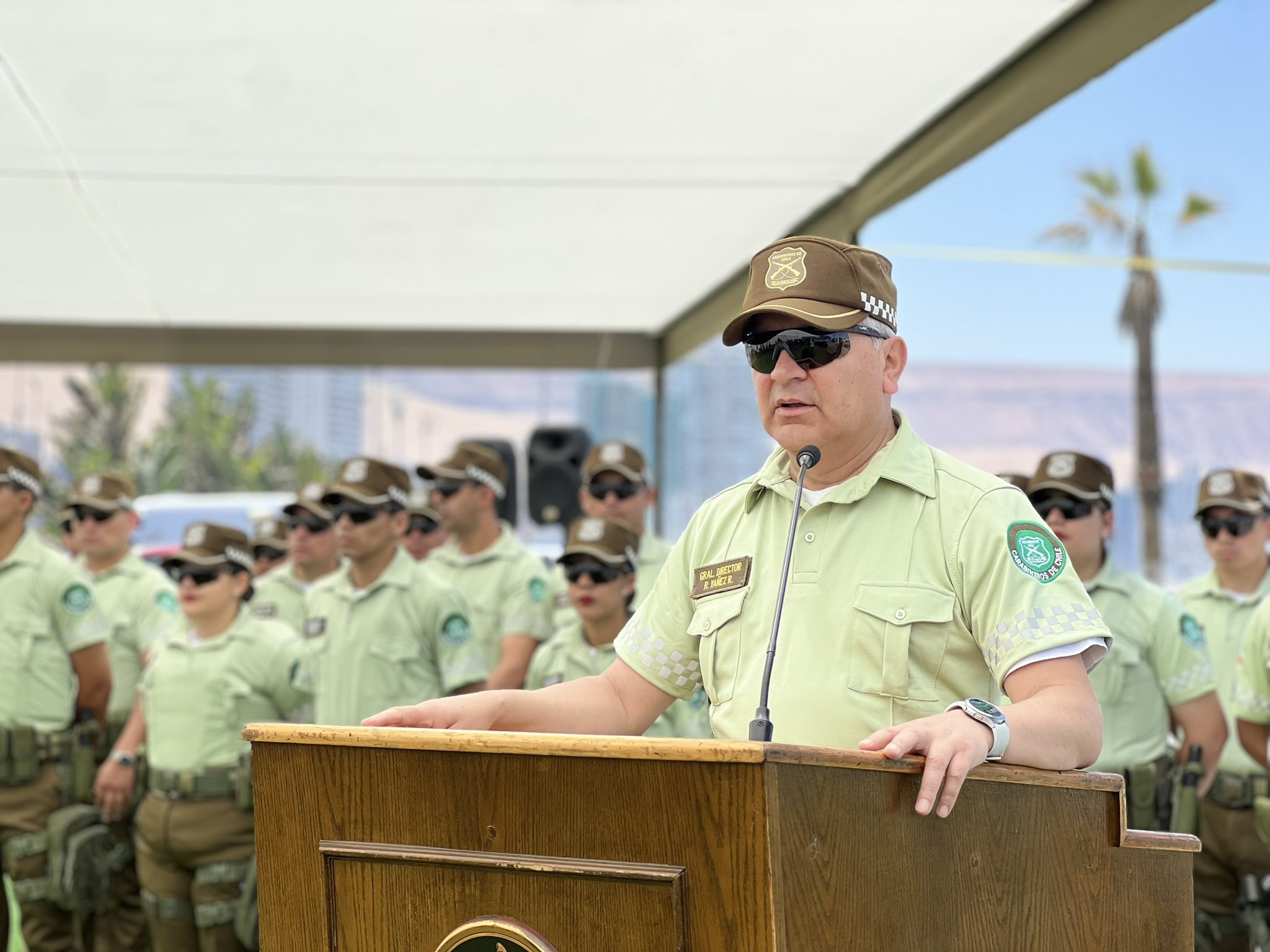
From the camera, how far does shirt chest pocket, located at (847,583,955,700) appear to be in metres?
1.81

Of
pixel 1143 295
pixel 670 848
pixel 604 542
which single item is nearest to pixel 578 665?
pixel 604 542

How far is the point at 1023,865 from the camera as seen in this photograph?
1545mm

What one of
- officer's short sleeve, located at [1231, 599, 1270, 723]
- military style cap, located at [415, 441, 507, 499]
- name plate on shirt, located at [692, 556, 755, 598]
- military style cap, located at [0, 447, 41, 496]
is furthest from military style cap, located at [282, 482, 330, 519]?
name plate on shirt, located at [692, 556, 755, 598]

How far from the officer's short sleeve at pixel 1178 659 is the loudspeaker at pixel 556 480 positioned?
5090mm

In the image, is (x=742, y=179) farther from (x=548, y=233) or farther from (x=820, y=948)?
(x=820, y=948)

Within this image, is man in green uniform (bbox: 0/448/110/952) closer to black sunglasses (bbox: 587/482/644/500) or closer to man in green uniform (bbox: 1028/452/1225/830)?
black sunglasses (bbox: 587/482/644/500)

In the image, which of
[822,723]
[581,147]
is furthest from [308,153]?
[822,723]

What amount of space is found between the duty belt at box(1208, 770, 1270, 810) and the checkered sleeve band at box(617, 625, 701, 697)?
3751 millimetres

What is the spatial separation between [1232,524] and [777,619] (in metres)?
4.57

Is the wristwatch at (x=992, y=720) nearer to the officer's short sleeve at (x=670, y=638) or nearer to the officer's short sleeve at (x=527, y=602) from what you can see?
the officer's short sleeve at (x=670, y=638)

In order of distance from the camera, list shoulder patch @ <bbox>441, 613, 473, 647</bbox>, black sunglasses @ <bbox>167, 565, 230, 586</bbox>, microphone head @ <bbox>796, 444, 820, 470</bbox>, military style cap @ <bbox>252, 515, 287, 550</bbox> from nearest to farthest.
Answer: microphone head @ <bbox>796, 444, 820, 470</bbox>
shoulder patch @ <bbox>441, 613, 473, 647</bbox>
black sunglasses @ <bbox>167, 565, 230, 586</bbox>
military style cap @ <bbox>252, 515, 287, 550</bbox>

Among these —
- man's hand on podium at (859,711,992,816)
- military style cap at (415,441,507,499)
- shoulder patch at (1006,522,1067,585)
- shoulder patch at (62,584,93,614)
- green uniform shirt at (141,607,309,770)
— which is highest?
military style cap at (415,441,507,499)

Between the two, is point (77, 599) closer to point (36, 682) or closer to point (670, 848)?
point (36, 682)

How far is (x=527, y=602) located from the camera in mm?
6355
